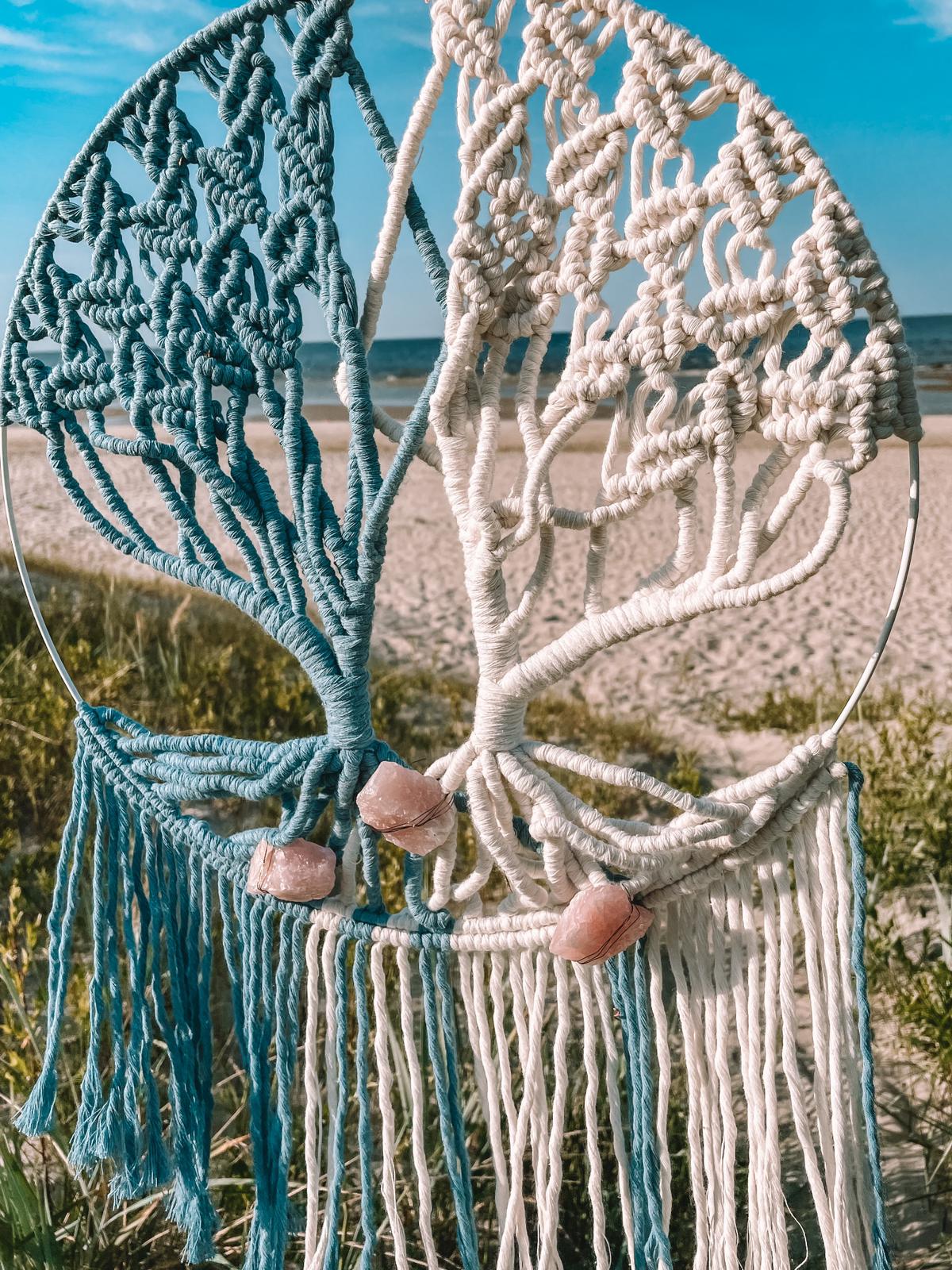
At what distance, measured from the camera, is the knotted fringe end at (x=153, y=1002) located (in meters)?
0.79

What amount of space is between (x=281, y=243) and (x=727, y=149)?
0.99 feet

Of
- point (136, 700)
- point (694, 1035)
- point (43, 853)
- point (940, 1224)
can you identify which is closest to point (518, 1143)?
point (694, 1035)

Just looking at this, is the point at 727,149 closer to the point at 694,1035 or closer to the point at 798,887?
the point at 798,887

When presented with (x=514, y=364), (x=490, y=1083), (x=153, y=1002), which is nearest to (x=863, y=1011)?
(x=490, y=1083)

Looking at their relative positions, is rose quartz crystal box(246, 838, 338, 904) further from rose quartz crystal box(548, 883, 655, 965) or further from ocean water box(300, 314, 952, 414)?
ocean water box(300, 314, 952, 414)

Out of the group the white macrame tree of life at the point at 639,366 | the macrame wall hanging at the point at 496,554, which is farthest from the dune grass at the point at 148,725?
the white macrame tree of life at the point at 639,366

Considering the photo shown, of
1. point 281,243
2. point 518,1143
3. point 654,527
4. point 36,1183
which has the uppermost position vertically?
point 654,527

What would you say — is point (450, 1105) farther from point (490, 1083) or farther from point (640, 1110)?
point (640, 1110)

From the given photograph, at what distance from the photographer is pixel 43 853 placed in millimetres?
1631

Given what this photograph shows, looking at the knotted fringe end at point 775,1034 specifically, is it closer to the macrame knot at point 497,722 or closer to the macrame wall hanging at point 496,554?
the macrame wall hanging at point 496,554

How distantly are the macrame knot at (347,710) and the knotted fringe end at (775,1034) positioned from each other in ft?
0.84

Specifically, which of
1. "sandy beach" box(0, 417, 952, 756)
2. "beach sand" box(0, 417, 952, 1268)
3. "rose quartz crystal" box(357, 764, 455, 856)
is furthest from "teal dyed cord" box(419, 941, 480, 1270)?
"sandy beach" box(0, 417, 952, 756)

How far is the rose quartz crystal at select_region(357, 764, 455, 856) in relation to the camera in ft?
2.19

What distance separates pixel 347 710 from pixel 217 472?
196 mm
